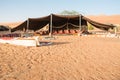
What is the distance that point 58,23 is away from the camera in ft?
88.9

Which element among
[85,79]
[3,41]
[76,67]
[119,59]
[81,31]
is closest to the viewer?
[85,79]

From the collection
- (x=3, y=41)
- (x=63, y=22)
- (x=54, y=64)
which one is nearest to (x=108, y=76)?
(x=54, y=64)

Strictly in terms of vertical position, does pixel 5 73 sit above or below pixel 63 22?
below

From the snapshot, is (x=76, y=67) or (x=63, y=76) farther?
(x=76, y=67)

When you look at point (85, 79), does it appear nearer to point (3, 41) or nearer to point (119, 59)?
point (119, 59)

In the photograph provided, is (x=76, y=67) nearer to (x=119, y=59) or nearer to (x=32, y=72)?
(x=32, y=72)

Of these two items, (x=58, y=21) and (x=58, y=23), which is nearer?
(x=58, y=21)

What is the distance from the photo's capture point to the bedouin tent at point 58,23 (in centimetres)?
2416

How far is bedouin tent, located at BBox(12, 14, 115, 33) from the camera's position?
24156mm

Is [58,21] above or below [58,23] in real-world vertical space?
above

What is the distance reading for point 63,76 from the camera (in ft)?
21.6

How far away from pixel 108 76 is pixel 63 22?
2047 centimetres

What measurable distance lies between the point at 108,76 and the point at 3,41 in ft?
33.6

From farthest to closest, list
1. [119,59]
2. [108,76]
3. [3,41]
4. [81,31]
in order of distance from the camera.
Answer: [81,31] → [3,41] → [119,59] → [108,76]
